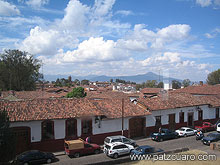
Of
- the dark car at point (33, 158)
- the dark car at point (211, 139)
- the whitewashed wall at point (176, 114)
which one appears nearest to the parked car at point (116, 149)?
the dark car at point (33, 158)

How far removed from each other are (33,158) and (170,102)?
20.8 m

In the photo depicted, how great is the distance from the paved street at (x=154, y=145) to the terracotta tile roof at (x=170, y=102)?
15.5ft

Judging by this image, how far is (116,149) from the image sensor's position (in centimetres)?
1856

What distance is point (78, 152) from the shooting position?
18.8m

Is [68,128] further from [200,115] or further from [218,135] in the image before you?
[200,115]

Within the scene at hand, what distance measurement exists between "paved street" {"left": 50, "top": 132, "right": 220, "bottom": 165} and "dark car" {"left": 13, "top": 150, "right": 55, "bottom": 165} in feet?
2.78

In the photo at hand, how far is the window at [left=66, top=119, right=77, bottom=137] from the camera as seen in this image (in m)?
21.3

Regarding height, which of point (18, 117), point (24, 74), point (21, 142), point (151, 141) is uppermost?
point (24, 74)

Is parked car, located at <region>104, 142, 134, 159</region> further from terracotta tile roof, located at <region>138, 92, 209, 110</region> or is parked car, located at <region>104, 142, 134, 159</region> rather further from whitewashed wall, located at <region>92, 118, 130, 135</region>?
terracotta tile roof, located at <region>138, 92, 209, 110</region>

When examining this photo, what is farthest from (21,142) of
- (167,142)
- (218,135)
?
(218,135)

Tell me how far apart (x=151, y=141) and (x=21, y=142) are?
14.4 metres

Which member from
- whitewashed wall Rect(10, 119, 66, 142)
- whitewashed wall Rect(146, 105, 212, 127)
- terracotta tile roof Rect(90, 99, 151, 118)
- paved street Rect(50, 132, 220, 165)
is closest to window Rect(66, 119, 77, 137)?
whitewashed wall Rect(10, 119, 66, 142)

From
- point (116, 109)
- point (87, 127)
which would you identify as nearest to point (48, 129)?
point (87, 127)

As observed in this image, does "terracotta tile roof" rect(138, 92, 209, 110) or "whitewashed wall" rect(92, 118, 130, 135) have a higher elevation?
"terracotta tile roof" rect(138, 92, 209, 110)
